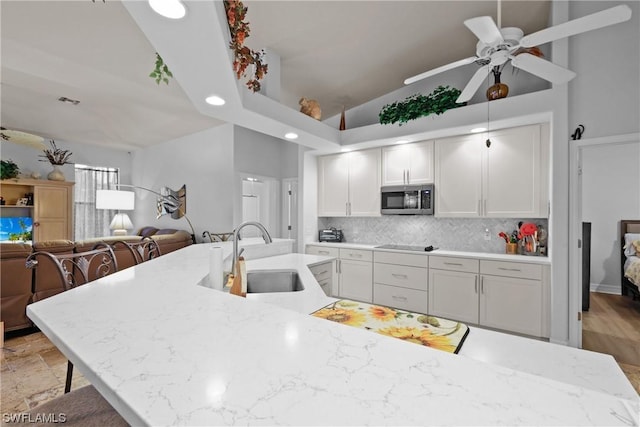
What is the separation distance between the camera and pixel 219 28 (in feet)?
4.37

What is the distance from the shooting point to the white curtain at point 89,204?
6344 millimetres

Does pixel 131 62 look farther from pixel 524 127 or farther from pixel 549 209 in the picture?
pixel 549 209

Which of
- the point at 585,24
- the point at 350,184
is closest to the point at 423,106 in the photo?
the point at 350,184

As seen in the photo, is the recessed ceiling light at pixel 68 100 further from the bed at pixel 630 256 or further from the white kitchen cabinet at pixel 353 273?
the bed at pixel 630 256

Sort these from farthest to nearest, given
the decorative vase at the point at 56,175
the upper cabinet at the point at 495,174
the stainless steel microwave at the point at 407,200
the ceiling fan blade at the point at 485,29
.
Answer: the decorative vase at the point at 56,175 → the stainless steel microwave at the point at 407,200 → the upper cabinet at the point at 495,174 → the ceiling fan blade at the point at 485,29

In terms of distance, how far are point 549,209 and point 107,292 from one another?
145 inches

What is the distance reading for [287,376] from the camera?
59 cm

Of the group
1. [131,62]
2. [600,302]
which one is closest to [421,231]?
[600,302]

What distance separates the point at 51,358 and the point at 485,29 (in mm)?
4107

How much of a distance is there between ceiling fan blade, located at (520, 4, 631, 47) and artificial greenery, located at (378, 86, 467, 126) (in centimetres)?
164

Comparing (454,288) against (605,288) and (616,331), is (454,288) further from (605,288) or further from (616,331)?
(605,288)

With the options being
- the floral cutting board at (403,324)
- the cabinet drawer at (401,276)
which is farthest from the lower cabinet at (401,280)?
the floral cutting board at (403,324)

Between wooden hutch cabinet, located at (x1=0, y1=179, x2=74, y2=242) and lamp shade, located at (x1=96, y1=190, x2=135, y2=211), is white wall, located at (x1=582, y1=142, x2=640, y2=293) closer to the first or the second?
lamp shade, located at (x1=96, y1=190, x2=135, y2=211)

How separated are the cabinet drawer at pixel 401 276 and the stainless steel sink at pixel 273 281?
6.06 ft
